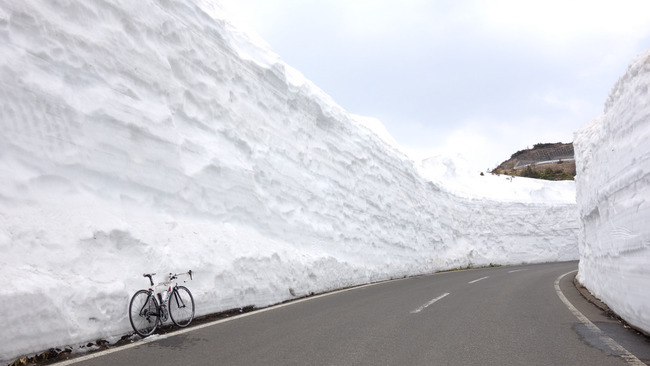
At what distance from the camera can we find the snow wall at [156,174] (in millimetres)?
5312

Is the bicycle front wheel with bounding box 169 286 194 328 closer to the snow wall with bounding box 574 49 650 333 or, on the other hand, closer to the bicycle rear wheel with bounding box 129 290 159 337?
the bicycle rear wheel with bounding box 129 290 159 337

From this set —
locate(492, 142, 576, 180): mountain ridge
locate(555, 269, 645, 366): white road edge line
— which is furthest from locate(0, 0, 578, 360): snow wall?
locate(492, 142, 576, 180): mountain ridge

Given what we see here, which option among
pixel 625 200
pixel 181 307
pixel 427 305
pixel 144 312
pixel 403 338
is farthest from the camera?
pixel 427 305

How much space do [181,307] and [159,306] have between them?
55cm

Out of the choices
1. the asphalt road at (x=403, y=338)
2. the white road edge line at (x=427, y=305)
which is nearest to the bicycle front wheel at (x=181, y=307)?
the asphalt road at (x=403, y=338)

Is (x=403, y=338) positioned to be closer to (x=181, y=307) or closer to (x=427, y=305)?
(x=427, y=305)

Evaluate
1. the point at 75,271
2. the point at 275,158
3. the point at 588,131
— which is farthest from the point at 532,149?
the point at 75,271

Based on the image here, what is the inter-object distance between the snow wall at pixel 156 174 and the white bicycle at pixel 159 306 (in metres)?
0.19

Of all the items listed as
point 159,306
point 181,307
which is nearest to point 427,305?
point 181,307

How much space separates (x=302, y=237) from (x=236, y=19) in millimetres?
8261

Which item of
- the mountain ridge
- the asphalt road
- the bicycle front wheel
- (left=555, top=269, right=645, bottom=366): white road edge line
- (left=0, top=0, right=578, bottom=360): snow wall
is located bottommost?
(left=555, top=269, right=645, bottom=366): white road edge line

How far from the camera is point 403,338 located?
525 centimetres

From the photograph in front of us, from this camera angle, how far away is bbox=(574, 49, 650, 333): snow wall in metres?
5.46

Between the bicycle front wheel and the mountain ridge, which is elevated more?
the mountain ridge
